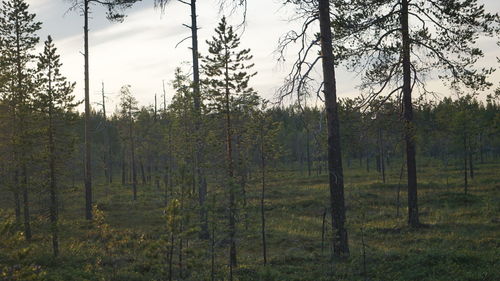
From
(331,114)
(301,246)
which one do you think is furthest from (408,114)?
(301,246)

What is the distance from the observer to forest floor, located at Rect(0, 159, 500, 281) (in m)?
10.7

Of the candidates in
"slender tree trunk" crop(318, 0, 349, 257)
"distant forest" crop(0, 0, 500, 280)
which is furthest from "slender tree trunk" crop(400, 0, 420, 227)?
"slender tree trunk" crop(318, 0, 349, 257)

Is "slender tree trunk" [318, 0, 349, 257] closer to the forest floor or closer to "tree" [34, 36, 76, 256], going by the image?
the forest floor

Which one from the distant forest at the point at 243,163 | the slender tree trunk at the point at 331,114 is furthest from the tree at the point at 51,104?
the slender tree trunk at the point at 331,114

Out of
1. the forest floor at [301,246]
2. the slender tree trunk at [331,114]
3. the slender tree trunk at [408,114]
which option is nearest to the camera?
the forest floor at [301,246]

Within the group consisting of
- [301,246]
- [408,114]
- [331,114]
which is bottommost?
[301,246]

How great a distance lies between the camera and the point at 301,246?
54.7 ft

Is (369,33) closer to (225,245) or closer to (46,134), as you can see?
(225,245)

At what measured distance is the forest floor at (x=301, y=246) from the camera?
420 inches

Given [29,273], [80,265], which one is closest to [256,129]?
[80,265]

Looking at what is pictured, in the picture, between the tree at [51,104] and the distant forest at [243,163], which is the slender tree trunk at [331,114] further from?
the tree at [51,104]

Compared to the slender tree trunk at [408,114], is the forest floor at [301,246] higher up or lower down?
lower down

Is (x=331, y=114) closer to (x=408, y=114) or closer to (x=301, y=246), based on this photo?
(x=408, y=114)

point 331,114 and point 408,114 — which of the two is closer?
point 331,114
